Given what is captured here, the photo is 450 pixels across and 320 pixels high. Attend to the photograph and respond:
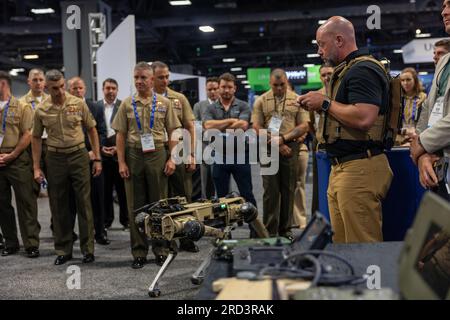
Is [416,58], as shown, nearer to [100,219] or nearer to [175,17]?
[175,17]

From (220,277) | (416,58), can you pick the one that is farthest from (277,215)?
(416,58)

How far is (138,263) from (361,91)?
7.85 ft

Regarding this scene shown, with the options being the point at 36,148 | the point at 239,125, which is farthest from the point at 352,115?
the point at 36,148

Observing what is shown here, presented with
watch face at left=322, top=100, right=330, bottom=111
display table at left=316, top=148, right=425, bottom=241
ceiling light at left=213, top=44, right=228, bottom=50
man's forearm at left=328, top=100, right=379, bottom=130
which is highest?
ceiling light at left=213, top=44, right=228, bottom=50

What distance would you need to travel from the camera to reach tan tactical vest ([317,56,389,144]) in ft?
7.68

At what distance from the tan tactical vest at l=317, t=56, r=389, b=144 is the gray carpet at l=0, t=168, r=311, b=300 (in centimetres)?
136

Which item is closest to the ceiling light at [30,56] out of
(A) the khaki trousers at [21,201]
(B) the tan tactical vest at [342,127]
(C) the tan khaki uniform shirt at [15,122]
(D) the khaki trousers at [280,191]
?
(C) the tan khaki uniform shirt at [15,122]

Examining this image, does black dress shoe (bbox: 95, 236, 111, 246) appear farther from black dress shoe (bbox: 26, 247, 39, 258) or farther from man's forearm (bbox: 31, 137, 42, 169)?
man's forearm (bbox: 31, 137, 42, 169)

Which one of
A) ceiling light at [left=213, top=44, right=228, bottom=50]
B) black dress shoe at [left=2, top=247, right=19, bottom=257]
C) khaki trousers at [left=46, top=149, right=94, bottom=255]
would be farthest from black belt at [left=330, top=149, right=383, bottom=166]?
ceiling light at [left=213, top=44, right=228, bottom=50]

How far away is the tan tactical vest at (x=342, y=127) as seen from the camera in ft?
7.68

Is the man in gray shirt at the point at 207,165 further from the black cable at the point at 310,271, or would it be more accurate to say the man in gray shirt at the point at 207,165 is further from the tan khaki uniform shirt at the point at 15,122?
the black cable at the point at 310,271
